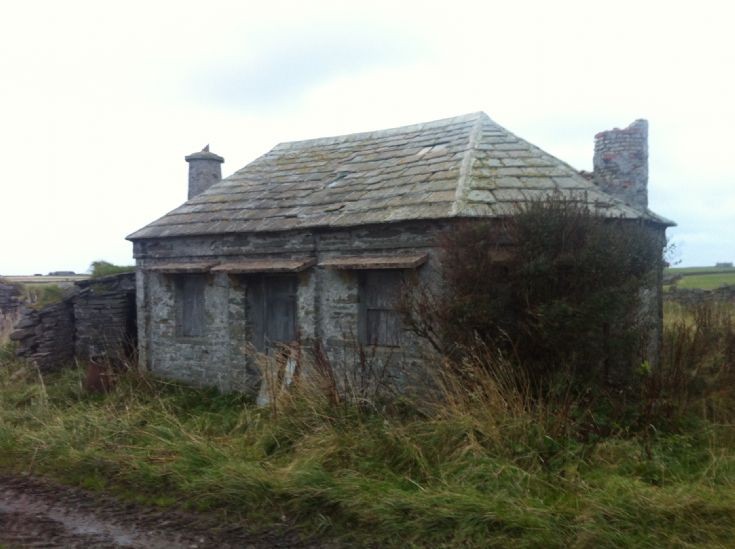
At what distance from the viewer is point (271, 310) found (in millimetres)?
11539

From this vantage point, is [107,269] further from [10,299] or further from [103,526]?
[103,526]

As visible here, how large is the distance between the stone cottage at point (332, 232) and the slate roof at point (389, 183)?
4 cm

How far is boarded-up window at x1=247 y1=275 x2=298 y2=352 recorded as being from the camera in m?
11.3

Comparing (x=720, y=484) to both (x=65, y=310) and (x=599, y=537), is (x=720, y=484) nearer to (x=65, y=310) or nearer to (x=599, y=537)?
(x=599, y=537)

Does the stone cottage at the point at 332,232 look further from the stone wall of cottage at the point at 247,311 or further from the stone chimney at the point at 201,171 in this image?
the stone chimney at the point at 201,171

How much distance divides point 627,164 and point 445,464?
631cm

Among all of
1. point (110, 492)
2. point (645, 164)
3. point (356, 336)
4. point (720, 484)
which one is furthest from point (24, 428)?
point (645, 164)

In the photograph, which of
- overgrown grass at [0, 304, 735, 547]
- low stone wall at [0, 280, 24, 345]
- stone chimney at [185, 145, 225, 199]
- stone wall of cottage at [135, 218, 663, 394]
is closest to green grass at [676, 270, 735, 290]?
stone wall of cottage at [135, 218, 663, 394]

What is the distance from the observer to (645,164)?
1041 cm

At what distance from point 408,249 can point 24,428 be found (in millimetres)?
5959

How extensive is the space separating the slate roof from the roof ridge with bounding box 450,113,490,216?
0.05 feet

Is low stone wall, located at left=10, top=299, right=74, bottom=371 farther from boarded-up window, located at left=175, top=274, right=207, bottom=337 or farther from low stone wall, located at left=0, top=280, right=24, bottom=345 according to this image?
low stone wall, located at left=0, top=280, right=24, bottom=345

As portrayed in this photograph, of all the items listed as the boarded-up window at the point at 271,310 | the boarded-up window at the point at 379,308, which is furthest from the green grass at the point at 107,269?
the boarded-up window at the point at 379,308

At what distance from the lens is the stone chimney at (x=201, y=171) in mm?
15727
